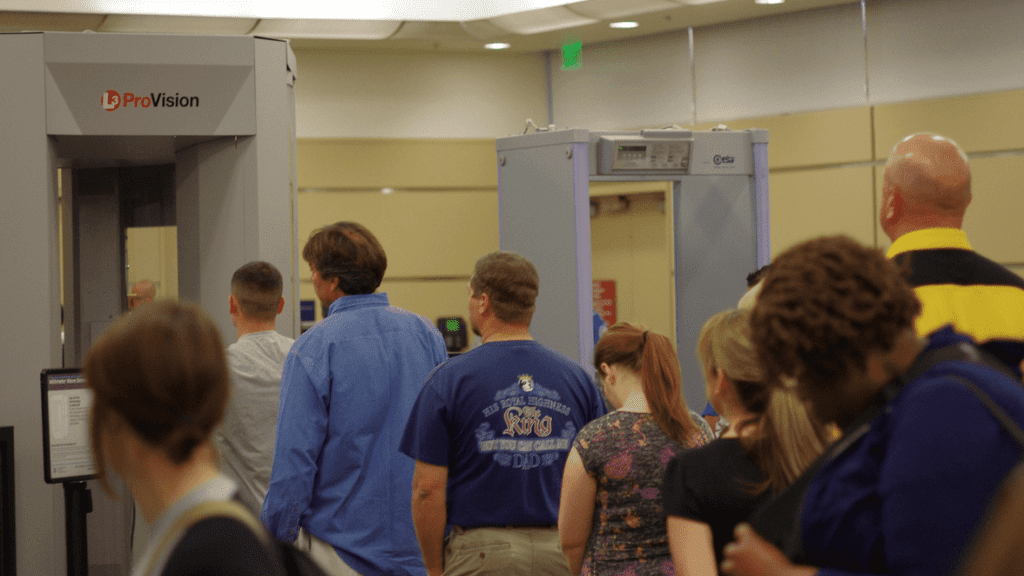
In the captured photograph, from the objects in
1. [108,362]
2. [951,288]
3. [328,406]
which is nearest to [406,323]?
[328,406]

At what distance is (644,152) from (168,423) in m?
3.52

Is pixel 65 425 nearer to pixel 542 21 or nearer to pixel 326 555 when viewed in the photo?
pixel 326 555

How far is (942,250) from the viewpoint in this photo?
188 cm

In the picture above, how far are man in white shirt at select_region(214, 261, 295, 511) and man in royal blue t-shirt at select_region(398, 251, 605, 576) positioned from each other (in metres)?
0.75

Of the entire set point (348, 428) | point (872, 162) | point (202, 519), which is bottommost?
point (348, 428)

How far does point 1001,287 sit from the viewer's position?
185 cm

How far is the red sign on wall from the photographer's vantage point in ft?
21.7

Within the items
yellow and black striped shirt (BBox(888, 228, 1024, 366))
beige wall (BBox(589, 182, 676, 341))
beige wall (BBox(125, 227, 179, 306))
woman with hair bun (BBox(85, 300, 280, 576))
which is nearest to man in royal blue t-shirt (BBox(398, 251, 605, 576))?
yellow and black striped shirt (BBox(888, 228, 1024, 366))

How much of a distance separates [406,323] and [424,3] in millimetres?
4068

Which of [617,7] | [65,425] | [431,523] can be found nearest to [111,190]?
[65,425]

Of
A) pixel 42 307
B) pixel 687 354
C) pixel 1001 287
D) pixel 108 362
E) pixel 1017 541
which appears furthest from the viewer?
pixel 687 354

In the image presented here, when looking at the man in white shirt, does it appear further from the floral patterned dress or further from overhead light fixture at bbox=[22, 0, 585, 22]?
overhead light fixture at bbox=[22, 0, 585, 22]

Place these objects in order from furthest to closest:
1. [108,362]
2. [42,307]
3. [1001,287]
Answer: [42,307] < [1001,287] < [108,362]

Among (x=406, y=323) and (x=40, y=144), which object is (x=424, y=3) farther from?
(x=406, y=323)
